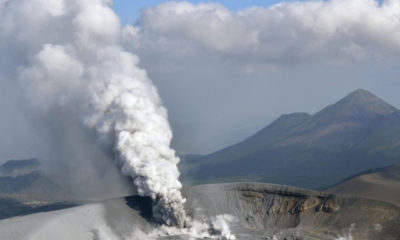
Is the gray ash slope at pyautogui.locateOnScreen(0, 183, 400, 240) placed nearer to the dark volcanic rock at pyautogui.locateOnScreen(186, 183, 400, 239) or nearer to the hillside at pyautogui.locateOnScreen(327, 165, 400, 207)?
the dark volcanic rock at pyautogui.locateOnScreen(186, 183, 400, 239)

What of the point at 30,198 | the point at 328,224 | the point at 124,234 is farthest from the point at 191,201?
the point at 30,198

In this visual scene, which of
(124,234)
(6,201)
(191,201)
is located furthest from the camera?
(6,201)

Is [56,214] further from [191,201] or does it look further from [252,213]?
[252,213]

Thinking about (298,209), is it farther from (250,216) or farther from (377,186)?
(377,186)

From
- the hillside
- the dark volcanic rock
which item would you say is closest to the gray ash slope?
the dark volcanic rock

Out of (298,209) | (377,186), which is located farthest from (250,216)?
(377,186)

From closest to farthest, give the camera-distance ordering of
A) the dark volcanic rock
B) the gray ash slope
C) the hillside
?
the gray ash slope, the dark volcanic rock, the hillside
